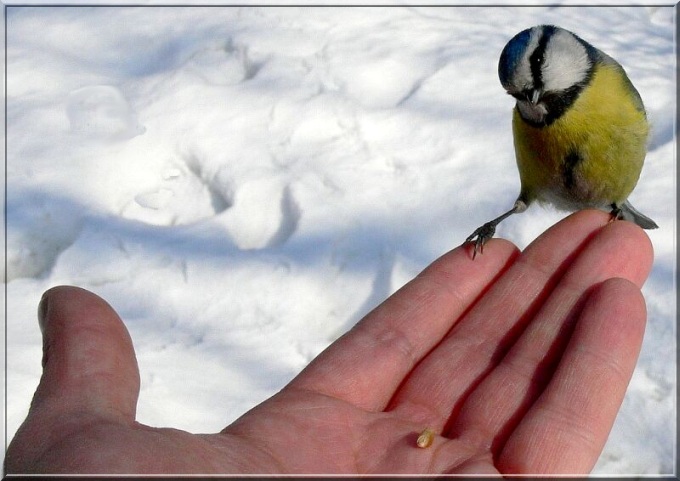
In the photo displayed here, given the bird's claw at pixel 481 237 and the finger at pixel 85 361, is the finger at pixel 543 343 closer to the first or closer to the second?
the bird's claw at pixel 481 237

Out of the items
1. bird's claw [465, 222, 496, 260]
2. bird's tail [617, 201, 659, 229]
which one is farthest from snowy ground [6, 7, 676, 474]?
bird's claw [465, 222, 496, 260]

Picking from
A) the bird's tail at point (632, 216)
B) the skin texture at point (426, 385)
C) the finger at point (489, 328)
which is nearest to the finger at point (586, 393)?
the skin texture at point (426, 385)

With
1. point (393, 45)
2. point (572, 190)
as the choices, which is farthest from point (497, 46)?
point (572, 190)

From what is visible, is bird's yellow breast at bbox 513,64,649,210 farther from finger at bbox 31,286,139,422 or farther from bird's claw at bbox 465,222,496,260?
finger at bbox 31,286,139,422

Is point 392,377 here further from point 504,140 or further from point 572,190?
point 504,140

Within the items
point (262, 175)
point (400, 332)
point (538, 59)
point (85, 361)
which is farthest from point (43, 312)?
point (262, 175)

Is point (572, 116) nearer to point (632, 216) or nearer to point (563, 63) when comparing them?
point (563, 63)

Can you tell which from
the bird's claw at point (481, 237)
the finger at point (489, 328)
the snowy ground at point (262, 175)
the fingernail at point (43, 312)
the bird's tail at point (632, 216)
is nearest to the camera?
the fingernail at point (43, 312)
